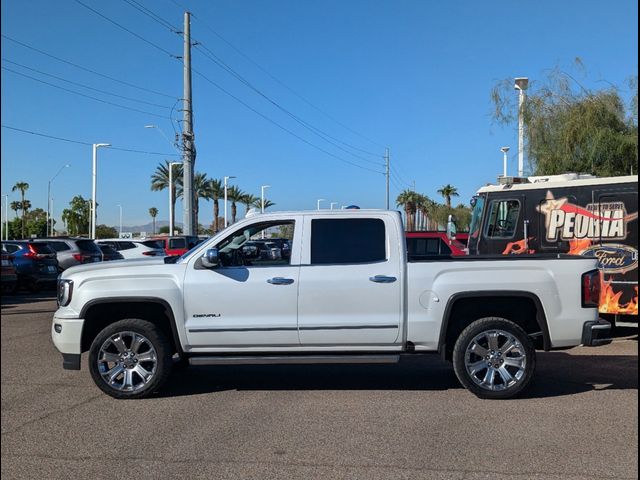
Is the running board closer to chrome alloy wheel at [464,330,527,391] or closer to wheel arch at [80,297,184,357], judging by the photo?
wheel arch at [80,297,184,357]

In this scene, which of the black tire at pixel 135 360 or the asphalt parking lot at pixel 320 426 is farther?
the black tire at pixel 135 360

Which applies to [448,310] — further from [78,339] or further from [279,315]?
[78,339]

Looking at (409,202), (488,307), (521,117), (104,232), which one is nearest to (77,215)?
(104,232)

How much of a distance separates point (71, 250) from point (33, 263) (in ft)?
6.94

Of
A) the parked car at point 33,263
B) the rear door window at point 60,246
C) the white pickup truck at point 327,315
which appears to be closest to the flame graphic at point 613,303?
the white pickup truck at point 327,315

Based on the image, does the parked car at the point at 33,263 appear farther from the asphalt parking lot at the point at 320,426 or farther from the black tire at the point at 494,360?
the black tire at the point at 494,360

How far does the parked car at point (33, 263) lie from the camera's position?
18.6 meters

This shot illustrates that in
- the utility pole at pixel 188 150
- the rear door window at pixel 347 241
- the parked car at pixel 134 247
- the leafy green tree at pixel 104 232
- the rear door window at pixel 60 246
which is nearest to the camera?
the rear door window at pixel 347 241

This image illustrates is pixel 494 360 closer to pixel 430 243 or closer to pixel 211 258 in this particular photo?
pixel 211 258

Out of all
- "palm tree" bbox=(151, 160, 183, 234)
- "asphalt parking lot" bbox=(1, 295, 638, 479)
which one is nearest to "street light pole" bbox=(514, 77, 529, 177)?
"asphalt parking lot" bbox=(1, 295, 638, 479)

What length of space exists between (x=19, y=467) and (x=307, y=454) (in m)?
2.10

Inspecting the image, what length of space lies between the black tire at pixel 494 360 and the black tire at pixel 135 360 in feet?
9.94

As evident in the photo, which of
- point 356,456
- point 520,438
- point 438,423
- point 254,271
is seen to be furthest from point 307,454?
point 254,271

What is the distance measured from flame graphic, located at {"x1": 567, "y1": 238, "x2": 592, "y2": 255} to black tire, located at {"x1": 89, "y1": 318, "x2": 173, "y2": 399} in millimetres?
6769
